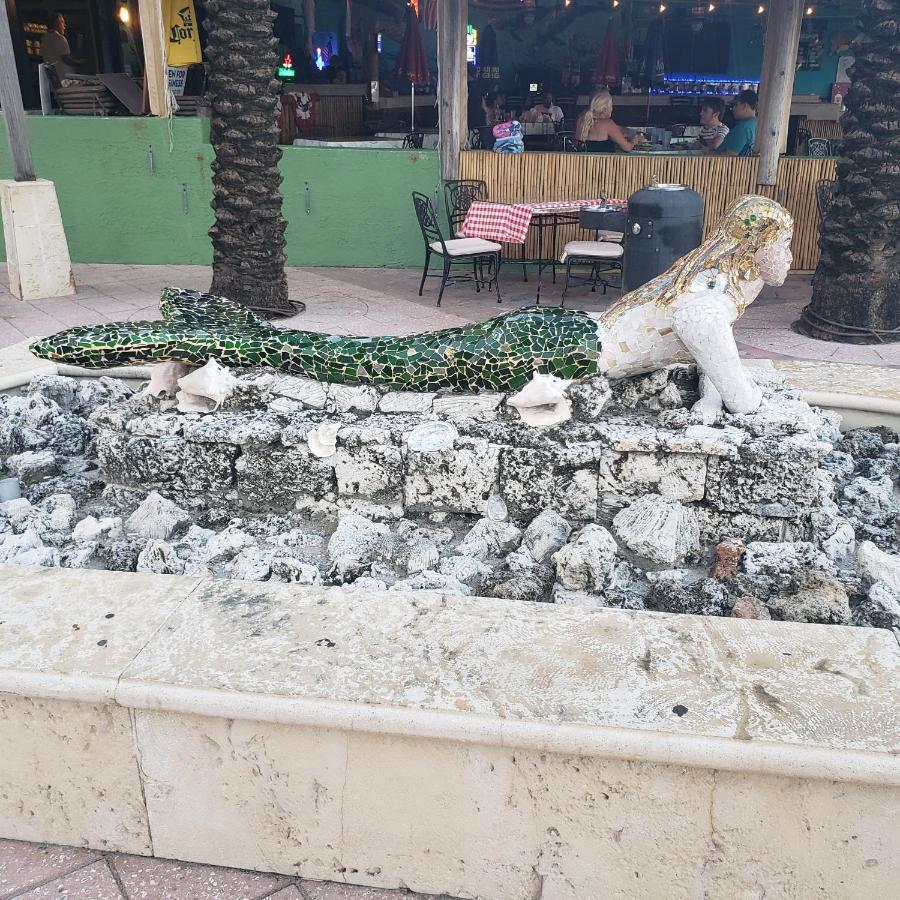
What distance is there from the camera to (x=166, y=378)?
3725 millimetres

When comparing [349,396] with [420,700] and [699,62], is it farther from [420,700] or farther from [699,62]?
[699,62]

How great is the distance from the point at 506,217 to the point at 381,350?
548 cm

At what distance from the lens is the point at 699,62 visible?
570 inches

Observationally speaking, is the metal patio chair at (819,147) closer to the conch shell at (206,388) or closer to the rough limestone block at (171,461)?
the conch shell at (206,388)

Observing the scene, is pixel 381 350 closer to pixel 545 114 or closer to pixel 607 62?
pixel 545 114

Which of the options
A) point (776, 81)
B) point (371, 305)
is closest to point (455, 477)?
point (371, 305)

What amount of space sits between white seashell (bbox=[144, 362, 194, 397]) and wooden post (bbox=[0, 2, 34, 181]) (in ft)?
20.9

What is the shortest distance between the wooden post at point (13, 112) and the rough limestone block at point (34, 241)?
0.58 feet

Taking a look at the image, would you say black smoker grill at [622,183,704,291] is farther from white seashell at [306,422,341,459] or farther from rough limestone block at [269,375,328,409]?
white seashell at [306,422,341,459]

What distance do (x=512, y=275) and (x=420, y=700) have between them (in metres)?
8.43

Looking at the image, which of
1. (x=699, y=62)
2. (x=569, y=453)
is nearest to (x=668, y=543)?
(x=569, y=453)

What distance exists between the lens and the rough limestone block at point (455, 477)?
11.2 ft

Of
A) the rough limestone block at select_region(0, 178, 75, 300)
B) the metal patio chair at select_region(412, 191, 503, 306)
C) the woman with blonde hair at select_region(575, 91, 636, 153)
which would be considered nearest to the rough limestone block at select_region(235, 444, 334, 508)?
the metal patio chair at select_region(412, 191, 503, 306)

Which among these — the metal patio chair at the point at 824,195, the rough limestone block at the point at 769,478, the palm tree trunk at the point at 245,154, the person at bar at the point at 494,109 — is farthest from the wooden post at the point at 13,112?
the rough limestone block at the point at 769,478
